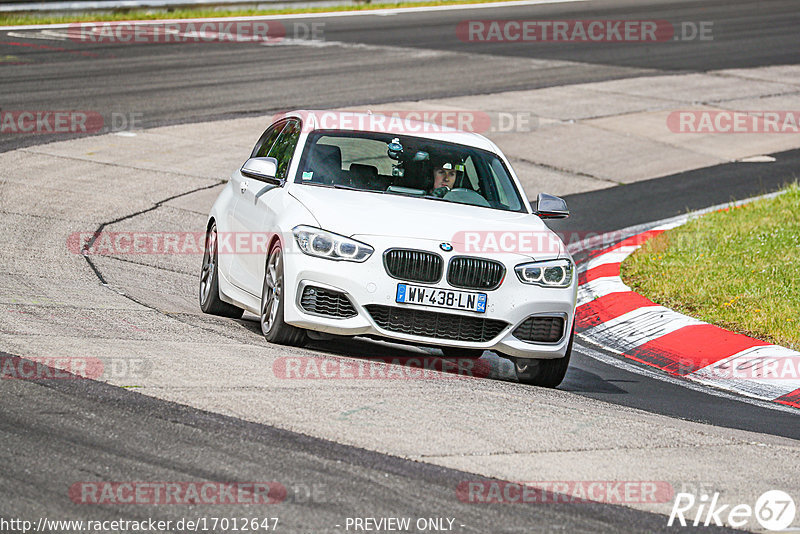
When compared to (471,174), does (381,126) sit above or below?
above

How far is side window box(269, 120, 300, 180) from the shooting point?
9219mm

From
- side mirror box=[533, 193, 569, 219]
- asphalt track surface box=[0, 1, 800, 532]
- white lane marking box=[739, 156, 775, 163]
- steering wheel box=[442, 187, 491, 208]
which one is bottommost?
white lane marking box=[739, 156, 775, 163]

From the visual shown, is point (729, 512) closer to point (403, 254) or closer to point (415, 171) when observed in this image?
point (403, 254)

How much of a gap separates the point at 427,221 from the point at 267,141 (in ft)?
8.36

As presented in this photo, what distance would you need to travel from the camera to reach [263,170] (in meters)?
8.91

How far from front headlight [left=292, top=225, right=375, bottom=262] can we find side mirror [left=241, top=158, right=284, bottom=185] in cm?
101

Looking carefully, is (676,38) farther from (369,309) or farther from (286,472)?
(286,472)

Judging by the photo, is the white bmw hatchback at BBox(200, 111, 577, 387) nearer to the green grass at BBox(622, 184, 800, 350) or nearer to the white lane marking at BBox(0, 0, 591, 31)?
the green grass at BBox(622, 184, 800, 350)

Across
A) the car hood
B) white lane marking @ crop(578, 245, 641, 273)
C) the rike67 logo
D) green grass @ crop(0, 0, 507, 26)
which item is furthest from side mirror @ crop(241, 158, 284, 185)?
green grass @ crop(0, 0, 507, 26)

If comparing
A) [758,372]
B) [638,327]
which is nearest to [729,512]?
[758,372]

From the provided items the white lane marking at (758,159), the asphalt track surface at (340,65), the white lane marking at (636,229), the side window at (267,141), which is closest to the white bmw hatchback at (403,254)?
the side window at (267,141)

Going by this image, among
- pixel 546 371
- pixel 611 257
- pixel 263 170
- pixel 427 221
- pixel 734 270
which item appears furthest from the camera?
pixel 611 257

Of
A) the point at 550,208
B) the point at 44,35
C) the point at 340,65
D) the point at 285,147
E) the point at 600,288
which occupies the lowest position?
the point at 600,288

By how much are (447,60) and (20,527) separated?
70.9 ft
